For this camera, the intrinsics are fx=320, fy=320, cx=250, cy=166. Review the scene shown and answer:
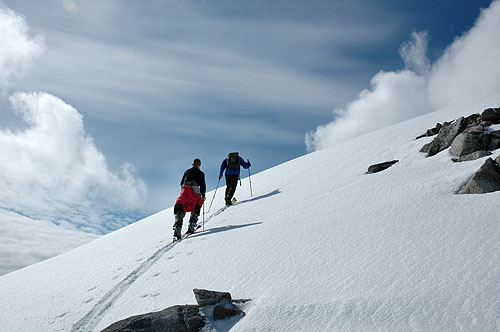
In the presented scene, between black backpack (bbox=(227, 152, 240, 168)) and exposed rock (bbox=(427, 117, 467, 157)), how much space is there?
611cm

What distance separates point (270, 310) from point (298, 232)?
8.21 feet

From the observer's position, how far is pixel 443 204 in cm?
501

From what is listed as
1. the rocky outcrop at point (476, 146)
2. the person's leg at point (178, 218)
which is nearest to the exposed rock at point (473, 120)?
the rocky outcrop at point (476, 146)

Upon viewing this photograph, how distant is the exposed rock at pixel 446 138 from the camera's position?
8.28 m

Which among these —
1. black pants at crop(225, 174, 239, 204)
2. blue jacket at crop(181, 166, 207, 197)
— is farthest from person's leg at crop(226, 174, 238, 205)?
blue jacket at crop(181, 166, 207, 197)

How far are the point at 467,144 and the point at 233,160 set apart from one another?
23.2 feet

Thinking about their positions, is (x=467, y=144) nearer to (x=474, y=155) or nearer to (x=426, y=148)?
(x=474, y=155)

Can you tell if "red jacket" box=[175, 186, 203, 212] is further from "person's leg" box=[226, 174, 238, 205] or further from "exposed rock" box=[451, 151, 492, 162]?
"exposed rock" box=[451, 151, 492, 162]

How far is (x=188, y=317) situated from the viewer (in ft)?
10.4

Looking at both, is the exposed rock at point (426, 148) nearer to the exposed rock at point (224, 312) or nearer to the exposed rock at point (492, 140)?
the exposed rock at point (492, 140)

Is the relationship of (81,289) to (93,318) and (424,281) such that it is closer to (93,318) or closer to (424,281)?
(93,318)

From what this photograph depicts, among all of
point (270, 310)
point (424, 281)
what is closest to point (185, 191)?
point (270, 310)

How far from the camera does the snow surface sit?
282cm

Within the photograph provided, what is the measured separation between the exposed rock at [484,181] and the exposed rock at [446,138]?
3.06 m
